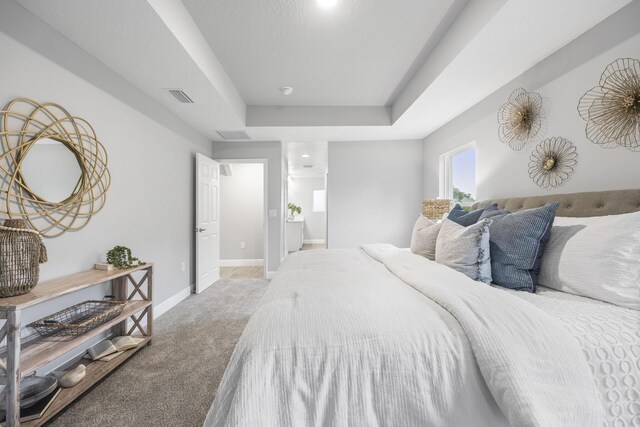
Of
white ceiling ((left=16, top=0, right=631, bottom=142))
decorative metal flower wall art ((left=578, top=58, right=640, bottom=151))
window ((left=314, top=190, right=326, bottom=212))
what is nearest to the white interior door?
white ceiling ((left=16, top=0, right=631, bottom=142))

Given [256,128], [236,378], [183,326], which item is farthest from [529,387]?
[256,128]

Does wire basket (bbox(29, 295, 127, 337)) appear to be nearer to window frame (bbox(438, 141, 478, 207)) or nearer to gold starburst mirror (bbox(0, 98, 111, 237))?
gold starburst mirror (bbox(0, 98, 111, 237))

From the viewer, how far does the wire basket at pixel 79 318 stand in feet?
5.21

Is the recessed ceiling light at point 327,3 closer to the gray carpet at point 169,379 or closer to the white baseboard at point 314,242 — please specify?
the gray carpet at point 169,379

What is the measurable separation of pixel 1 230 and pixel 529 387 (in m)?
2.27

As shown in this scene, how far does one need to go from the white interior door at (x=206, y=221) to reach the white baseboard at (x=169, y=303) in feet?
0.67

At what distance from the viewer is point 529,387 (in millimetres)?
815

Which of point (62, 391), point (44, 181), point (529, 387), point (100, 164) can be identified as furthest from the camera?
point (100, 164)

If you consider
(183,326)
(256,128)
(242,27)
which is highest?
(242,27)

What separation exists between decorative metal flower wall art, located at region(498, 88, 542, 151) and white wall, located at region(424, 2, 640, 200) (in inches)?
2.3

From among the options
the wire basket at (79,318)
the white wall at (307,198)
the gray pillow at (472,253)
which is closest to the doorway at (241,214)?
the wire basket at (79,318)

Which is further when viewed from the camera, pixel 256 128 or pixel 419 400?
pixel 256 128

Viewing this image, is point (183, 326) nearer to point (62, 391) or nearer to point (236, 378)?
point (62, 391)

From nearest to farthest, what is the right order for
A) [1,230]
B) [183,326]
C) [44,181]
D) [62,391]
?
[1,230] < [62,391] < [44,181] < [183,326]
